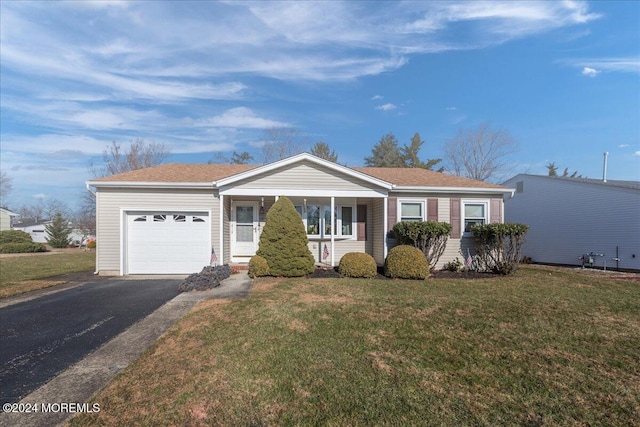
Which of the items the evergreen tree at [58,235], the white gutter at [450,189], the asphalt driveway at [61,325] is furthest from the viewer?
→ the evergreen tree at [58,235]

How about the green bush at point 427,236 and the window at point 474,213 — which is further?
the window at point 474,213

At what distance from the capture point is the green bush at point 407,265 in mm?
9789

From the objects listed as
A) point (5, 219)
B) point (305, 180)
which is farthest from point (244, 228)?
point (5, 219)

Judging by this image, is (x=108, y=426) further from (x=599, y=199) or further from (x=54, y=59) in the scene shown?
(x=599, y=199)

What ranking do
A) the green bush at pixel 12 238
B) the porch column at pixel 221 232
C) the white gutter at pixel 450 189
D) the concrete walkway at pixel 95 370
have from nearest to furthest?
the concrete walkway at pixel 95 370
the porch column at pixel 221 232
the white gutter at pixel 450 189
the green bush at pixel 12 238

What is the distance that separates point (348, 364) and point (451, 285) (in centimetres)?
600

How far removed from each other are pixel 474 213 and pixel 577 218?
7.94 metres

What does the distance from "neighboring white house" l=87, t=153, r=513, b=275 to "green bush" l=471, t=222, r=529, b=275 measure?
2.86 ft

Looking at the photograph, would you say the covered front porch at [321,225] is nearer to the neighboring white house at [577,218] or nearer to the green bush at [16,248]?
the neighboring white house at [577,218]

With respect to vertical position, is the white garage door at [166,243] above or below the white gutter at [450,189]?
below

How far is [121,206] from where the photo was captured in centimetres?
1092

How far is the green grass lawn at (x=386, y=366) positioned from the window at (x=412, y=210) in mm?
5651

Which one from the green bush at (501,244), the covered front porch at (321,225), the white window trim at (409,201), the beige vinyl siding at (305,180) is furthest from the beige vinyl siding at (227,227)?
the green bush at (501,244)

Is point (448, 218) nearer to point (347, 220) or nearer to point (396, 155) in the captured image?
point (347, 220)
